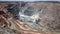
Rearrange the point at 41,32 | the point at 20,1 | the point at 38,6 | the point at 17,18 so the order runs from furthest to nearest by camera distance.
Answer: the point at 20,1
the point at 38,6
the point at 17,18
the point at 41,32

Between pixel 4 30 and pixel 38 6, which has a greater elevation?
pixel 38 6

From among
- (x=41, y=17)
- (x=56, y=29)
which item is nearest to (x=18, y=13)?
(x=41, y=17)

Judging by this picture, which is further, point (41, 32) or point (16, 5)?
point (16, 5)

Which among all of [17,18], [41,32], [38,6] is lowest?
[41,32]

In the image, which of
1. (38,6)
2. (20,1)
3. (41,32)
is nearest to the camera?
(41,32)

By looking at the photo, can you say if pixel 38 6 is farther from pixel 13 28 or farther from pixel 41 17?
pixel 13 28

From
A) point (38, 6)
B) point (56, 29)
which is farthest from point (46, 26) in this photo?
point (38, 6)
